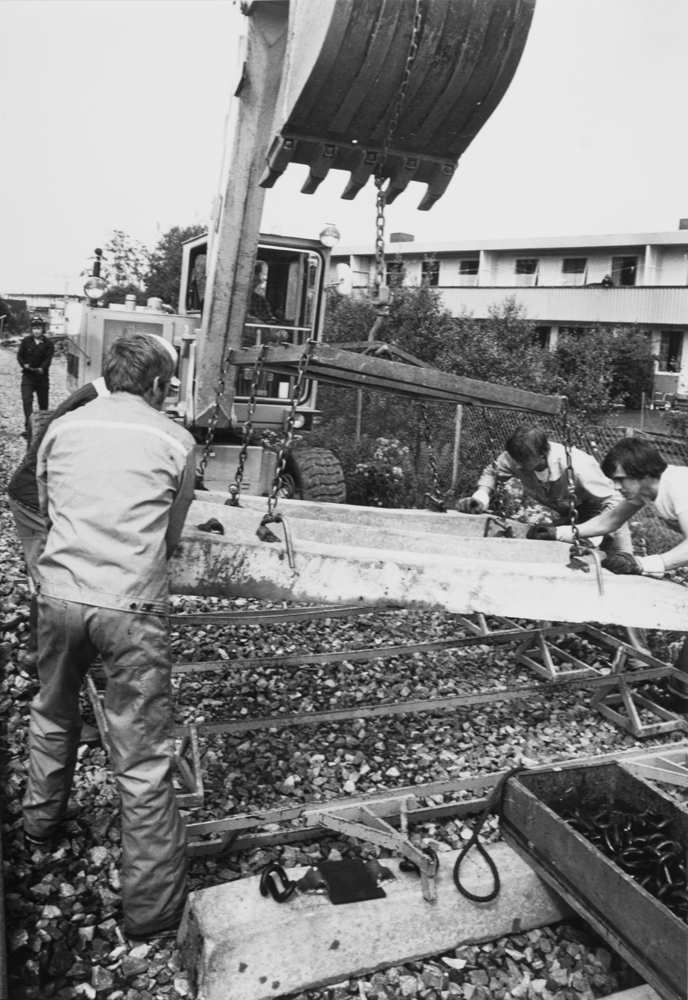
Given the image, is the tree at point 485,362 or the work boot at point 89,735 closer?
the work boot at point 89,735

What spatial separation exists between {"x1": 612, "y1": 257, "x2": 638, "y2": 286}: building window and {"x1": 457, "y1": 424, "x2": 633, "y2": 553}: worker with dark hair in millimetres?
27461

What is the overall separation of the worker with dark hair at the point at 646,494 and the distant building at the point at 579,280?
75.2ft

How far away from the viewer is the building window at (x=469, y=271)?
114 ft

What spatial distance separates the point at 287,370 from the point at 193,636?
2.26 m

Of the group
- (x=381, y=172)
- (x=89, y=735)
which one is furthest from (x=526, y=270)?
(x=89, y=735)

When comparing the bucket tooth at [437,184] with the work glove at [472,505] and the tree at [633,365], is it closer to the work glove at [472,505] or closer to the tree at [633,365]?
the work glove at [472,505]

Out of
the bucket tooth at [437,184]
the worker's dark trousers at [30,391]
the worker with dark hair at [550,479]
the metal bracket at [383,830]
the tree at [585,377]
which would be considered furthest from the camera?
the tree at [585,377]

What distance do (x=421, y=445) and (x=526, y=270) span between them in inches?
931

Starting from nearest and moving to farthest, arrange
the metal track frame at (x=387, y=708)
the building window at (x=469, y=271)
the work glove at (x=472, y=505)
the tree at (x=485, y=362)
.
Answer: the metal track frame at (x=387, y=708) < the work glove at (x=472, y=505) < the tree at (x=485, y=362) < the building window at (x=469, y=271)

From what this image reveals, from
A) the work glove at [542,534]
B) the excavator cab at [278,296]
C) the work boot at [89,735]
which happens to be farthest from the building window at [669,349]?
the work boot at [89,735]

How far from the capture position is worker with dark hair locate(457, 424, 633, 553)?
5812 mm

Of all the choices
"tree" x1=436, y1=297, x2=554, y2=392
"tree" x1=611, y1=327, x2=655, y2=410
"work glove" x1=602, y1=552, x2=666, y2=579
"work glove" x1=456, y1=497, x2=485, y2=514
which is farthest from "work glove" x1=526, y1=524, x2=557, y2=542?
"tree" x1=611, y1=327, x2=655, y2=410

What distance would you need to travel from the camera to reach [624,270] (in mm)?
31219

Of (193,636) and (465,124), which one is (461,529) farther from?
(465,124)
